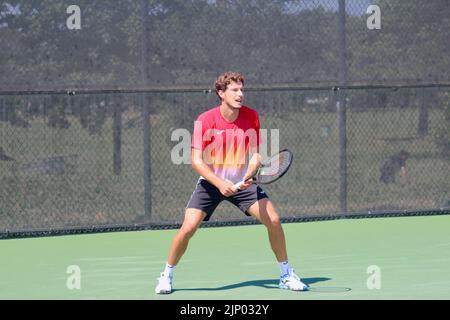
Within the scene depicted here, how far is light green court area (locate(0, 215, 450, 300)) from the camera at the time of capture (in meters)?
8.96

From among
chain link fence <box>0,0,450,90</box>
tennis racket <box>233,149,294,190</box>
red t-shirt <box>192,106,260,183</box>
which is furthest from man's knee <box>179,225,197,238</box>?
chain link fence <box>0,0,450,90</box>

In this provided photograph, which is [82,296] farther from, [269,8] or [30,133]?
[269,8]

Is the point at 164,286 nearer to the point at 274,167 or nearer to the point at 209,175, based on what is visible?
the point at 209,175

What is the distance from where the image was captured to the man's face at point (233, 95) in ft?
28.9

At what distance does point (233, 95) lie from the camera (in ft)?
29.0

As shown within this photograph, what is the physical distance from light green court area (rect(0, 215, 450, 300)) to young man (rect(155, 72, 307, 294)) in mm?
263

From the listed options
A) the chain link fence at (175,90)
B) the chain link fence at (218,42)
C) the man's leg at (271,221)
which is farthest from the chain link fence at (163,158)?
the man's leg at (271,221)

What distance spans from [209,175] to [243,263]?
1.91 metres

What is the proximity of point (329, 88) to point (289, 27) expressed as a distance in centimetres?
80

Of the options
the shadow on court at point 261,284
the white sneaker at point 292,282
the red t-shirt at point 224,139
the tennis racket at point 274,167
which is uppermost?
the red t-shirt at point 224,139

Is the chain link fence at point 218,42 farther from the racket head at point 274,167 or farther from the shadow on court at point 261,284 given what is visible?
the shadow on court at point 261,284
